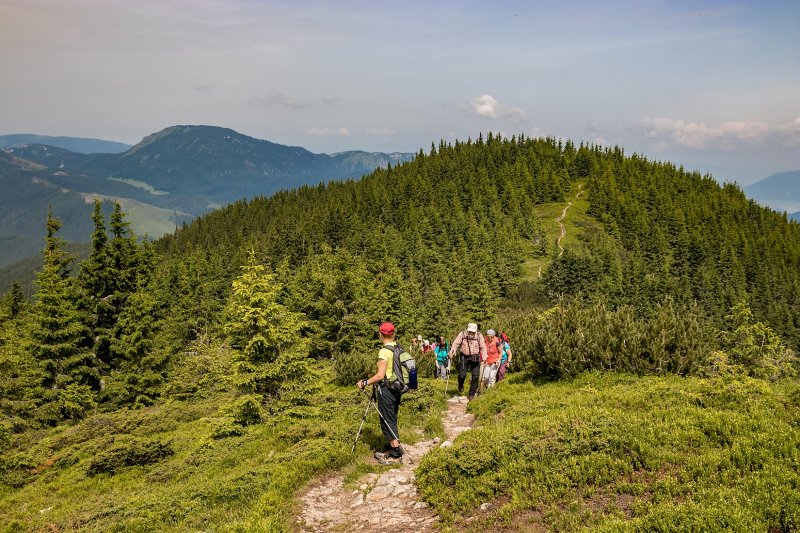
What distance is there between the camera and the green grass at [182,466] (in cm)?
884

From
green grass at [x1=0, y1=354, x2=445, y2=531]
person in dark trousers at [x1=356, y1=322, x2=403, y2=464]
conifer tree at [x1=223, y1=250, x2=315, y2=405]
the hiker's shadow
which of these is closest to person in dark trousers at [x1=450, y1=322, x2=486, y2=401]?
green grass at [x1=0, y1=354, x2=445, y2=531]

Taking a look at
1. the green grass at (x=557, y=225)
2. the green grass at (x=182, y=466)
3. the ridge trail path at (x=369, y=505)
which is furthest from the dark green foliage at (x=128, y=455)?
the green grass at (x=557, y=225)

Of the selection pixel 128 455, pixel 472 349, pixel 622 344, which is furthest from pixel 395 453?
pixel 128 455

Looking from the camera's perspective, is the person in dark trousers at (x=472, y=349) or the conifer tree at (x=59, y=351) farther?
the conifer tree at (x=59, y=351)

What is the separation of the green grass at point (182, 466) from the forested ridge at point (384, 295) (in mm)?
155

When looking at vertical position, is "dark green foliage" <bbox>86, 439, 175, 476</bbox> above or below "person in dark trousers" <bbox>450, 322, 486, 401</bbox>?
below

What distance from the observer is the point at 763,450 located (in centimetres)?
723

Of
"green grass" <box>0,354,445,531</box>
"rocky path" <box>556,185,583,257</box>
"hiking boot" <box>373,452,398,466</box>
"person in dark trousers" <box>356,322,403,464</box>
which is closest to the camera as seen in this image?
"green grass" <box>0,354,445,531</box>

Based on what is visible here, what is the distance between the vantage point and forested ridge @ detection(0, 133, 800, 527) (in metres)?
15.0

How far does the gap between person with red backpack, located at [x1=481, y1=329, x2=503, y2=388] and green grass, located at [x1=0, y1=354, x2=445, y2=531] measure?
1.96 m

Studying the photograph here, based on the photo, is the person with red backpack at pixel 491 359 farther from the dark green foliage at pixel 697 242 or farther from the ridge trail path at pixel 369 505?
the dark green foliage at pixel 697 242

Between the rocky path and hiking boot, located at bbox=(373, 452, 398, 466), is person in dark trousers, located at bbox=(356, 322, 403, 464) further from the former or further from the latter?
the rocky path

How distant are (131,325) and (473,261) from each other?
86.8m

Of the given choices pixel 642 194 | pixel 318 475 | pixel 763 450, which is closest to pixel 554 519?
pixel 763 450
